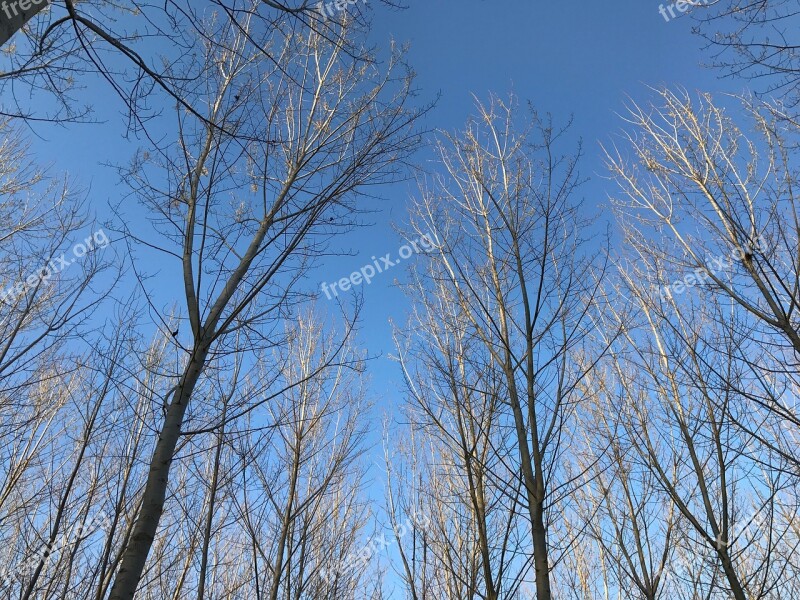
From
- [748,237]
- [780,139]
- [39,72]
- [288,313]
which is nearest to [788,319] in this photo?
[748,237]

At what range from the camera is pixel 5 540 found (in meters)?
8.86

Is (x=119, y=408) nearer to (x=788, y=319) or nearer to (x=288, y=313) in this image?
(x=288, y=313)

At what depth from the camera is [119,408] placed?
20.6 ft

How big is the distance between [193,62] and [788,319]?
14.6 ft

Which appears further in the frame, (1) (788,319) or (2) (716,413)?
(2) (716,413)

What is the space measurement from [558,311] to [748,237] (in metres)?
1.73

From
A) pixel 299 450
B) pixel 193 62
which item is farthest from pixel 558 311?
pixel 299 450

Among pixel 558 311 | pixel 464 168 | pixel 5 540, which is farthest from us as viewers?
pixel 5 540

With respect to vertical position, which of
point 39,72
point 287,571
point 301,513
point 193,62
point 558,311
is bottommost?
point 287,571

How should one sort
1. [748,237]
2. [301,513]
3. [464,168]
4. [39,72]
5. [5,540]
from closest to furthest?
[39,72] → [748,237] → [464,168] → [301,513] → [5,540]

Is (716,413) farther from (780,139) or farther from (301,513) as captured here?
(301,513)

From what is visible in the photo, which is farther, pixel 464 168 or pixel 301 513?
pixel 301 513

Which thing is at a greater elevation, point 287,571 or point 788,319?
point 788,319

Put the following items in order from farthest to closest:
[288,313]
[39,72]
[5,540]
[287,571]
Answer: [5,540]
[287,571]
[288,313]
[39,72]
